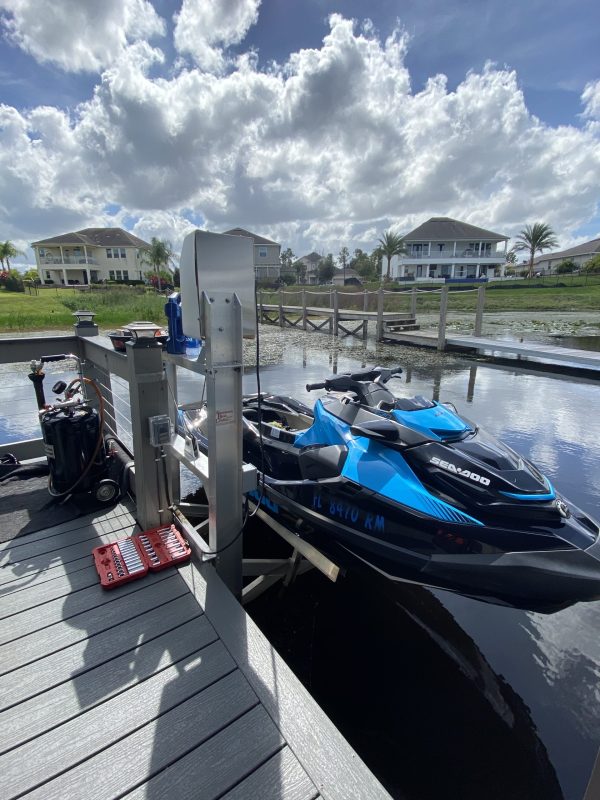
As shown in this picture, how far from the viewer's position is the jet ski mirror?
2084 millimetres

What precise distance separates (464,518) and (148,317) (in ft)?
51.6

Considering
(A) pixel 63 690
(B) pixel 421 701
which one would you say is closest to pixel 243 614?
(A) pixel 63 690

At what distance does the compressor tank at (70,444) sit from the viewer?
230cm

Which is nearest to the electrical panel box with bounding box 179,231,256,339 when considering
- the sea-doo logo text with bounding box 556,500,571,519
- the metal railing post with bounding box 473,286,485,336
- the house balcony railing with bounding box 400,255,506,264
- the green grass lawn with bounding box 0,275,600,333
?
the sea-doo logo text with bounding box 556,500,571,519

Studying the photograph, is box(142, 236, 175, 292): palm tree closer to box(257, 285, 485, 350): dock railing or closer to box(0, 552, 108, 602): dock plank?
box(257, 285, 485, 350): dock railing

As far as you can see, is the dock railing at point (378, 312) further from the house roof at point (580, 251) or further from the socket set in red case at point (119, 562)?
the house roof at point (580, 251)

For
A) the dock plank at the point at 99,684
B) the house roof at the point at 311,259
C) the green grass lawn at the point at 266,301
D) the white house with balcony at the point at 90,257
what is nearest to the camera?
the dock plank at the point at 99,684

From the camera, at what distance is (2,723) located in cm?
123

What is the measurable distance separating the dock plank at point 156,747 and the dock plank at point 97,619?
1.52ft

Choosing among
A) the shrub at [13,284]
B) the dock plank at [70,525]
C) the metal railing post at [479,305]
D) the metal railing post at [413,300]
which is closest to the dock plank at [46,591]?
the dock plank at [70,525]

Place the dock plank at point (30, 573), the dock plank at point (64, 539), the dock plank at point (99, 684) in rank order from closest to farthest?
the dock plank at point (99, 684), the dock plank at point (30, 573), the dock plank at point (64, 539)

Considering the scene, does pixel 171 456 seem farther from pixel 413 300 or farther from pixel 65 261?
pixel 65 261

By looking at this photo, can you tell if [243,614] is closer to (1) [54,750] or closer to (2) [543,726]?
(1) [54,750]

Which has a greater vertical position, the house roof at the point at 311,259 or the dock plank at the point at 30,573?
the house roof at the point at 311,259
